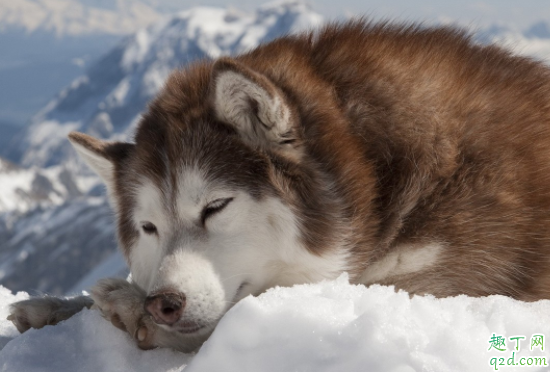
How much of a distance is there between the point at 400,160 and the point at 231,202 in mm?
1053

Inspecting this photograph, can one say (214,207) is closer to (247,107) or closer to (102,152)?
(247,107)

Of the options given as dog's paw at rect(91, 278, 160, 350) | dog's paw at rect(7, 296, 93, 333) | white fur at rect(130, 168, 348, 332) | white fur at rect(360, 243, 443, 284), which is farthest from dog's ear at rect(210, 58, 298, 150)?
Answer: dog's paw at rect(7, 296, 93, 333)

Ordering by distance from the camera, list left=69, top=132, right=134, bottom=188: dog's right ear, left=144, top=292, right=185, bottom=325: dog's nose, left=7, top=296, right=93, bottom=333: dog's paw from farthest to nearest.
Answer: left=69, top=132, right=134, bottom=188: dog's right ear, left=7, top=296, right=93, bottom=333: dog's paw, left=144, top=292, right=185, bottom=325: dog's nose

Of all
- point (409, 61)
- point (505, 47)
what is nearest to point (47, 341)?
point (409, 61)

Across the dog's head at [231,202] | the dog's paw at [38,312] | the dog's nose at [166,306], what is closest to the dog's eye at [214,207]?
the dog's head at [231,202]

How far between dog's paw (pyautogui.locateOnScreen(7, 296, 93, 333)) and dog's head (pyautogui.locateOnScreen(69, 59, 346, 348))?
0.74m

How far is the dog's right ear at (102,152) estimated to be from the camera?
438cm

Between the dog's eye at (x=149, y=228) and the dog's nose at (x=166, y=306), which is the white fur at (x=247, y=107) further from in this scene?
the dog's nose at (x=166, y=306)

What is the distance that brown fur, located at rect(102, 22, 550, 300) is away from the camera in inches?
146

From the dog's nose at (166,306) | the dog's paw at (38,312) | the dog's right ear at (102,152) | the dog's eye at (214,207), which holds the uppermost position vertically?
the dog's eye at (214,207)

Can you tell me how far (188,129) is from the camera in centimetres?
390

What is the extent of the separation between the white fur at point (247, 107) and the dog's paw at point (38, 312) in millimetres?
1582

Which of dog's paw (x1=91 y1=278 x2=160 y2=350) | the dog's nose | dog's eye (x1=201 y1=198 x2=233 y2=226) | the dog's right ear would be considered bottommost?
dog's paw (x1=91 y1=278 x2=160 y2=350)

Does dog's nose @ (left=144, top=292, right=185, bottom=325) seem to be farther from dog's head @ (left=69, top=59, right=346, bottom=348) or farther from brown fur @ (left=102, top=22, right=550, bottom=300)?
brown fur @ (left=102, top=22, right=550, bottom=300)
